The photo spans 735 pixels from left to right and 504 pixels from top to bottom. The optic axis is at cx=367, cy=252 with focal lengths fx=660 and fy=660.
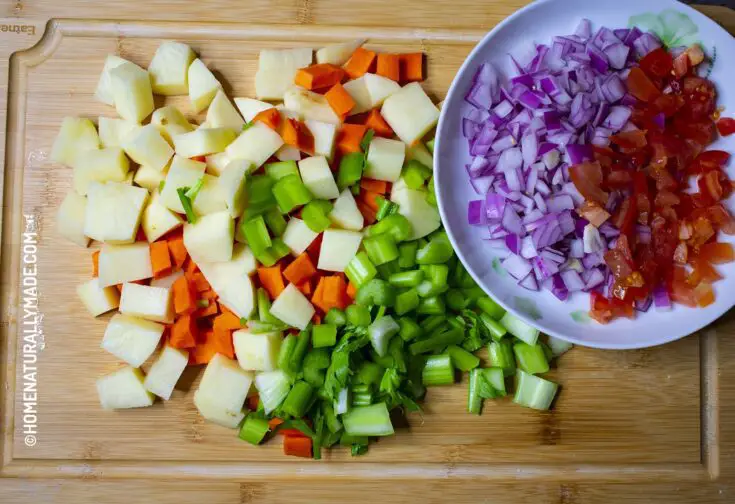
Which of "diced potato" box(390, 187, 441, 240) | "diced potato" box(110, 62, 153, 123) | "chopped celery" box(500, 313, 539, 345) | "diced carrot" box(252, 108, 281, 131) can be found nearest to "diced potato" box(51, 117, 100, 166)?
"diced potato" box(110, 62, 153, 123)

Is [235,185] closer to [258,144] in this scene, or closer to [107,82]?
[258,144]

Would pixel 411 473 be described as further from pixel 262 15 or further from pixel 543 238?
pixel 262 15

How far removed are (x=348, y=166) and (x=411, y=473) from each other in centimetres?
106

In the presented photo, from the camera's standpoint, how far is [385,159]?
211cm

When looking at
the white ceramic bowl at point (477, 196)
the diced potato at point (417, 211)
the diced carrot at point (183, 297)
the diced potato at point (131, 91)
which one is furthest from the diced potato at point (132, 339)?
the white ceramic bowl at point (477, 196)

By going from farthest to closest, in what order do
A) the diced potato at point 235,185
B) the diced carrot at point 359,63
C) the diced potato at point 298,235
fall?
1. the diced carrot at point 359,63
2. the diced potato at point 298,235
3. the diced potato at point 235,185

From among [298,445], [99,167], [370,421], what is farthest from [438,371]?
[99,167]

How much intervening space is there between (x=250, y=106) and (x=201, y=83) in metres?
0.18

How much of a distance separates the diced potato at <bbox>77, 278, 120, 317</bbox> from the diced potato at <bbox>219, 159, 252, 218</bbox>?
1.69 feet

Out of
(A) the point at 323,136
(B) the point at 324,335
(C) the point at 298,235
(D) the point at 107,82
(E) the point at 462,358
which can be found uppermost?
(D) the point at 107,82

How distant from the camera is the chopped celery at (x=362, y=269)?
2115mm

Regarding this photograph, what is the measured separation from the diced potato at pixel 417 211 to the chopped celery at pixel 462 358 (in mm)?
393

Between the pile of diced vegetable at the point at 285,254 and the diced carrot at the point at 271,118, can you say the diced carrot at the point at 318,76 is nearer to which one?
the pile of diced vegetable at the point at 285,254

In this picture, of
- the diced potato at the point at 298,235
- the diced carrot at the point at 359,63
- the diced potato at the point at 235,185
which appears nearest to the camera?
the diced potato at the point at 235,185
